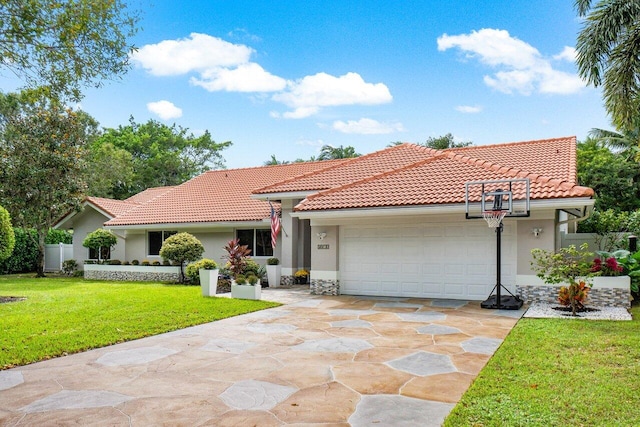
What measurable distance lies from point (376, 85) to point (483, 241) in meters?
18.1

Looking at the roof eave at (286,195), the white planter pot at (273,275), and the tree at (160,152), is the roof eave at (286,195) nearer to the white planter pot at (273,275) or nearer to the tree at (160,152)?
the white planter pot at (273,275)

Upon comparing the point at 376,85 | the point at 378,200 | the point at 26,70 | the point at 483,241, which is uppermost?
the point at 376,85

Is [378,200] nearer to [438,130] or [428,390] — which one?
[428,390]

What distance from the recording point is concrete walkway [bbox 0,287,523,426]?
475cm

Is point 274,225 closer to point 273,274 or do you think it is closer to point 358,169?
point 273,274

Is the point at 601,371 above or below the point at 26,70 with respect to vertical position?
below

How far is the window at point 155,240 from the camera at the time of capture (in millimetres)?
22688

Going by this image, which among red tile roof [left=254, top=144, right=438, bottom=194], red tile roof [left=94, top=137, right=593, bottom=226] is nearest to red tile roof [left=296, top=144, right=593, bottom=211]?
red tile roof [left=94, top=137, right=593, bottom=226]

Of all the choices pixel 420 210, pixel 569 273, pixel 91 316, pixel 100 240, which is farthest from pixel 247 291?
pixel 100 240

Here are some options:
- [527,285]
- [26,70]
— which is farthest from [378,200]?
[26,70]

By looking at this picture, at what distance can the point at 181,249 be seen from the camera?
18812 mm

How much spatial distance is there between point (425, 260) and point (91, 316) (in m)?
9.01

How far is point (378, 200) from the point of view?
1431 cm

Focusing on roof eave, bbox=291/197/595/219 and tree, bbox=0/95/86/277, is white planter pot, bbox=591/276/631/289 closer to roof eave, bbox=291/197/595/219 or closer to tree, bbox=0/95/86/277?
roof eave, bbox=291/197/595/219
